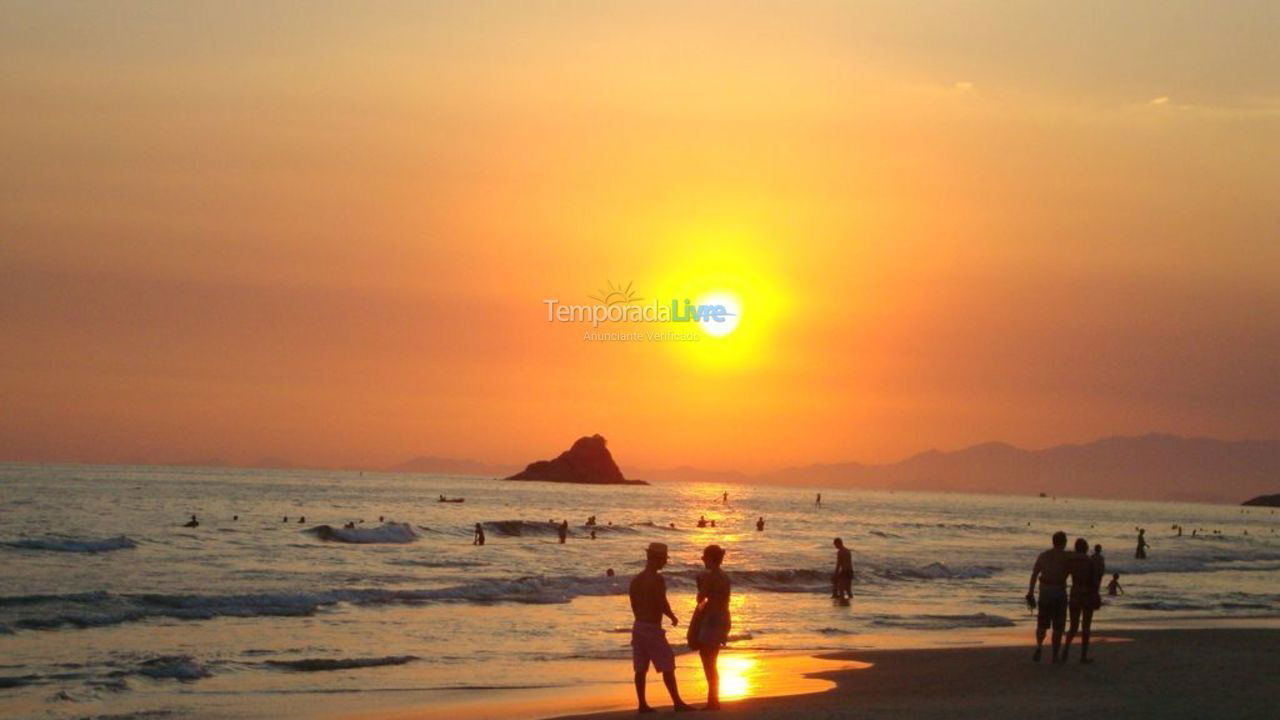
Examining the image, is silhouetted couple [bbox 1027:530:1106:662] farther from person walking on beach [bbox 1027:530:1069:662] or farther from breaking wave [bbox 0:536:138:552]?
breaking wave [bbox 0:536:138:552]

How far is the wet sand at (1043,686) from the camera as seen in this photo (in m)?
14.9

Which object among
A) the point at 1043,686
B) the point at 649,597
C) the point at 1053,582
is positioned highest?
the point at 649,597

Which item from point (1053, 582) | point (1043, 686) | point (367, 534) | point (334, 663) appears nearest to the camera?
point (1043, 686)

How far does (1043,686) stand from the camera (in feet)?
56.9

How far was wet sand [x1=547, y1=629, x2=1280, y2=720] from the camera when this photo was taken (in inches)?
587

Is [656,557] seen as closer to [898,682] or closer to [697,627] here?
[697,627]

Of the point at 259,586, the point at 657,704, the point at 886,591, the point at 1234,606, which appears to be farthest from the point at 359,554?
the point at 657,704

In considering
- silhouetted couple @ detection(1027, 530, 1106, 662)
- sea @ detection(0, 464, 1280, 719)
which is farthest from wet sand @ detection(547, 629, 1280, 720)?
sea @ detection(0, 464, 1280, 719)

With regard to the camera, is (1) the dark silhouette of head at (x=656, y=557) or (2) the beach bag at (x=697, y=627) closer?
(1) the dark silhouette of head at (x=656, y=557)

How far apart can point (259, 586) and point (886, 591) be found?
19.4 meters

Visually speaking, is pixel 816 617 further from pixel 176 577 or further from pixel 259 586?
pixel 176 577

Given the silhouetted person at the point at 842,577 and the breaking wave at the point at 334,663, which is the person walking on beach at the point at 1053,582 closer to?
the breaking wave at the point at 334,663

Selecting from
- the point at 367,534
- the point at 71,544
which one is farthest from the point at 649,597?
the point at 367,534

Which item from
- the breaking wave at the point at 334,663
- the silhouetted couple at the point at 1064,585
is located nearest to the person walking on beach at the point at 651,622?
the silhouetted couple at the point at 1064,585
